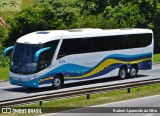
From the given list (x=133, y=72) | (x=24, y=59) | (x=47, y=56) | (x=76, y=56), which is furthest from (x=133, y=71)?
(x=24, y=59)

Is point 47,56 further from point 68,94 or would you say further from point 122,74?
point 122,74

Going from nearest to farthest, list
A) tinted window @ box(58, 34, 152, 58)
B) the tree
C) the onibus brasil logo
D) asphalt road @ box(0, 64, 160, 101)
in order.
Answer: asphalt road @ box(0, 64, 160, 101)
tinted window @ box(58, 34, 152, 58)
the tree
the onibus brasil logo

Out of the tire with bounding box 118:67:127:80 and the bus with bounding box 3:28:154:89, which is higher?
the bus with bounding box 3:28:154:89

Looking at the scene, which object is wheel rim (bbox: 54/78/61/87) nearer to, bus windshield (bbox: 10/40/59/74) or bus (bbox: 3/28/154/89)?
bus (bbox: 3/28/154/89)

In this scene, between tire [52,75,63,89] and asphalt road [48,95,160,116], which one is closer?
asphalt road [48,95,160,116]

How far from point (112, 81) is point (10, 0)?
1657 inches

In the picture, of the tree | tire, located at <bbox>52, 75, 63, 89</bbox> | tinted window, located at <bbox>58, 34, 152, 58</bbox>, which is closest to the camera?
tire, located at <bbox>52, 75, 63, 89</bbox>

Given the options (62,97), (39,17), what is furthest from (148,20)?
(62,97)

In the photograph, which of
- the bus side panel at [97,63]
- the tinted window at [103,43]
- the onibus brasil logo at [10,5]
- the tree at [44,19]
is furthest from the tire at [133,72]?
the onibus brasil logo at [10,5]

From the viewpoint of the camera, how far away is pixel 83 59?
27547mm

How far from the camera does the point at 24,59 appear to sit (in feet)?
82.1

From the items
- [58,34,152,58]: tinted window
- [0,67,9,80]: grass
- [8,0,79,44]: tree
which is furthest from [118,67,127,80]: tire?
[8,0,79,44]: tree

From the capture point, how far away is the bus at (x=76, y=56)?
25000 millimetres

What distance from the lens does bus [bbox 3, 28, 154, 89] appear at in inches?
984
